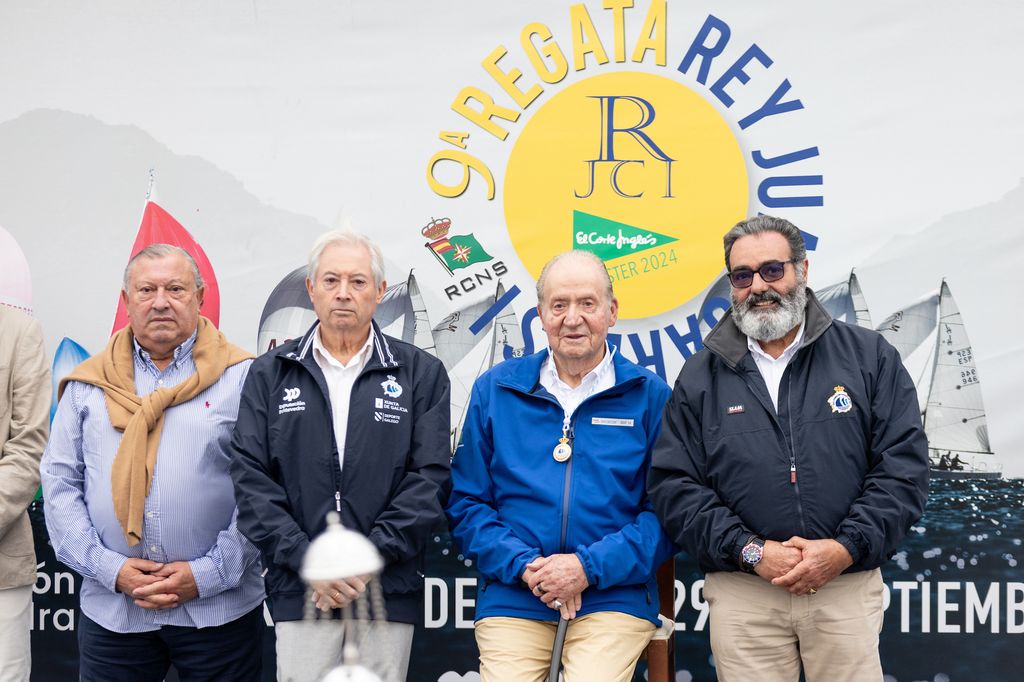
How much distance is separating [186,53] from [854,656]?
2913mm

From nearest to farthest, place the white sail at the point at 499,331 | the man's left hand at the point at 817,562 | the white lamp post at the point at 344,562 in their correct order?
the white lamp post at the point at 344,562 → the man's left hand at the point at 817,562 → the white sail at the point at 499,331

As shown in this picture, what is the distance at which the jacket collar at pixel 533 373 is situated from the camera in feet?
8.02

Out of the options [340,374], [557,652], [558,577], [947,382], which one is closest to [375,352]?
[340,374]

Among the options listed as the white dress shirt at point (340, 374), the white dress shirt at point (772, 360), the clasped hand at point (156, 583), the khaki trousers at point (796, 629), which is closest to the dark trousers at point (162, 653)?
the clasped hand at point (156, 583)

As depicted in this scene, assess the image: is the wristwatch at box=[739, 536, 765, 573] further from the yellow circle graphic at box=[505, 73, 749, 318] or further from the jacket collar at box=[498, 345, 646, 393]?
the yellow circle graphic at box=[505, 73, 749, 318]

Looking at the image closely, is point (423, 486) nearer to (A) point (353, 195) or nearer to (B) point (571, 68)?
(A) point (353, 195)

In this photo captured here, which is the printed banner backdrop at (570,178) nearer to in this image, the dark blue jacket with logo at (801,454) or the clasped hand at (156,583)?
the dark blue jacket with logo at (801,454)

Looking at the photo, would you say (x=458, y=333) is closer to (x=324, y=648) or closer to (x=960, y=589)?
(x=324, y=648)

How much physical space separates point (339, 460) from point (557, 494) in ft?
1.86

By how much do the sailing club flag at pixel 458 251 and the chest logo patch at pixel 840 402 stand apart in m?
1.33

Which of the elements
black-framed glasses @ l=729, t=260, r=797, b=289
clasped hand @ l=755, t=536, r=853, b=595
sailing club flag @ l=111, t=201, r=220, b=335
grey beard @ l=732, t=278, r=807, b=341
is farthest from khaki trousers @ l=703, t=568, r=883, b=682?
sailing club flag @ l=111, t=201, r=220, b=335

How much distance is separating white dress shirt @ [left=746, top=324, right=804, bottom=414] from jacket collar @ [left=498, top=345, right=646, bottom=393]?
A: 1.00 feet

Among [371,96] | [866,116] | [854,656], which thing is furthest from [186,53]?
[854,656]

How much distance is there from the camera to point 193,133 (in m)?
3.24
